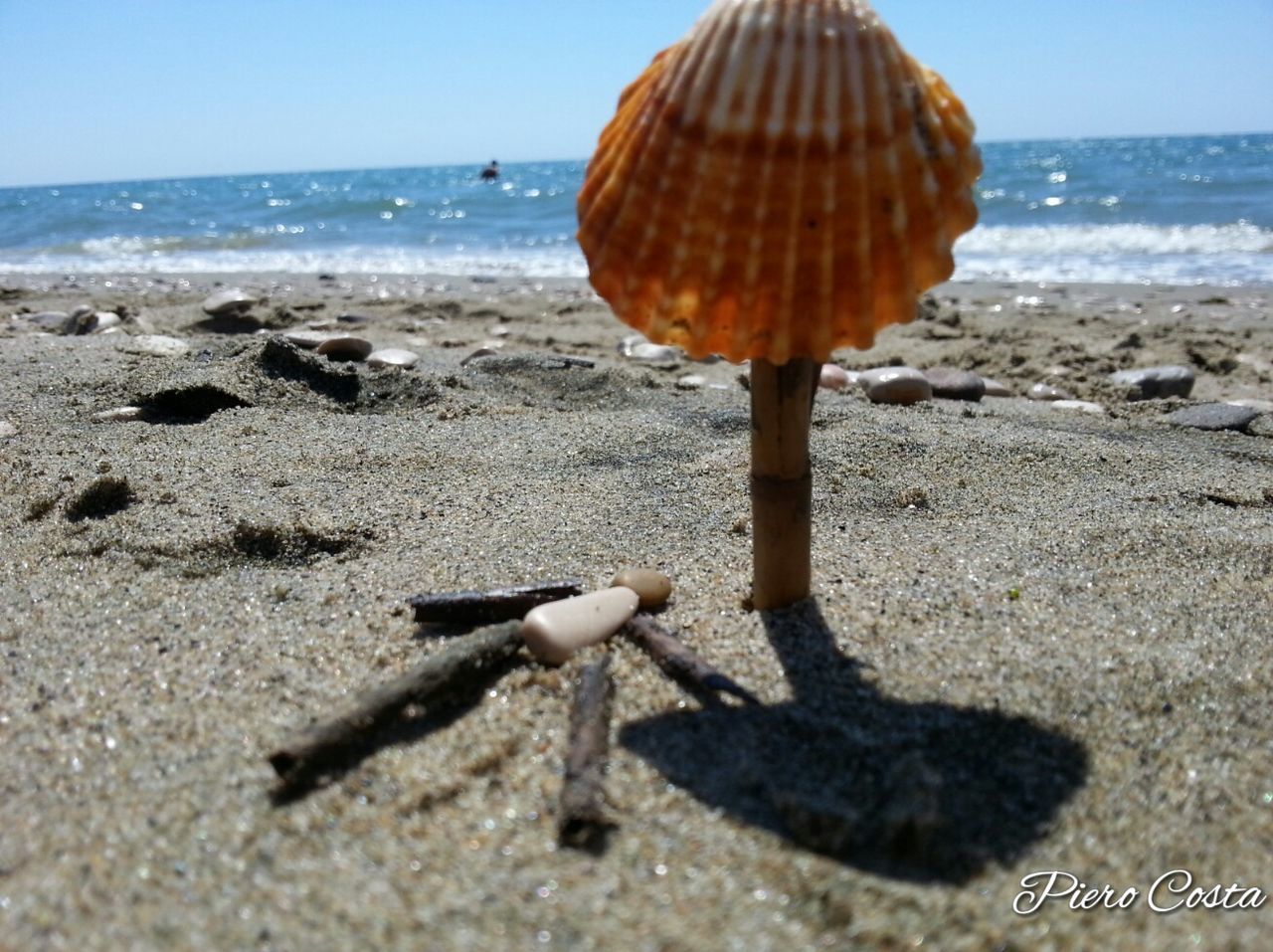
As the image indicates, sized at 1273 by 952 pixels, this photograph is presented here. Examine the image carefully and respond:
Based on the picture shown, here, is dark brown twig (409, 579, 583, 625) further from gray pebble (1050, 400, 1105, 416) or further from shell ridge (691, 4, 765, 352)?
gray pebble (1050, 400, 1105, 416)

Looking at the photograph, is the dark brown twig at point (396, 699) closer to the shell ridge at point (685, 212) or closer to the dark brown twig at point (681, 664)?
the dark brown twig at point (681, 664)

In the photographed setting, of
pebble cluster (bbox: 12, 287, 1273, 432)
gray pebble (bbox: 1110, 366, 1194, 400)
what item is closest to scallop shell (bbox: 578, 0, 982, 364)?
pebble cluster (bbox: 12, 287, 1273, 432)

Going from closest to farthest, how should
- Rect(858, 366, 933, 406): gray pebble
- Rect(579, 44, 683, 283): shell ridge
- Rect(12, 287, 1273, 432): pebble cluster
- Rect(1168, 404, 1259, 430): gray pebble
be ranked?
1. Rect(579, 44, 683, 283): shell ridge
2. Rect(1168, 404, 1259, 430): gray pebble
3. Rect(12, 287, 1273, 432): pebble cluster
4. Rect(858, 366, 933, 406): gray pebble

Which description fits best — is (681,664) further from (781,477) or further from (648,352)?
(648,352)

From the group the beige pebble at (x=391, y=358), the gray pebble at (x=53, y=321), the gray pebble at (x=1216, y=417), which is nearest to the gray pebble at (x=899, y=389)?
the gray pebble at (x=1216, y=417)

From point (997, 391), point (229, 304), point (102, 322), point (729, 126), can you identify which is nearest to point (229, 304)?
point (229, 304)

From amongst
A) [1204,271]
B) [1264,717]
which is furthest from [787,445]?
[1204,271]

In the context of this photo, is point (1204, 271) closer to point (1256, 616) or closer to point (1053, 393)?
point (1053, 393)
